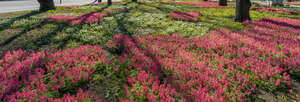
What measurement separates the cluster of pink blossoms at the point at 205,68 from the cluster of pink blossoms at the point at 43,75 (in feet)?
3.76

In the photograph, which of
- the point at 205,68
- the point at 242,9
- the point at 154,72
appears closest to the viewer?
the point at 154,72

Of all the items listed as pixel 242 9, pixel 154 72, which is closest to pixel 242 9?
pixel 242 9

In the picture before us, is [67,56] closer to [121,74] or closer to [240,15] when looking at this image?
[121,74]

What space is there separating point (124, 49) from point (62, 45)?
9.54ft

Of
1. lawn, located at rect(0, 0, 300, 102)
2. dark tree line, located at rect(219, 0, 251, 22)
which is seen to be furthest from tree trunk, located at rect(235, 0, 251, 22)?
lawn, located at rect(0, 0, 300, 102)

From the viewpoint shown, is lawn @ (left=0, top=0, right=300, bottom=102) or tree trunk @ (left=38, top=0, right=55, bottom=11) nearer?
lawn @ (left=0, top=0, right=300, bottom=102)

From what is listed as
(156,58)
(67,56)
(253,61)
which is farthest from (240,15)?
(67,56)

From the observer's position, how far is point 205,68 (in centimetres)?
467

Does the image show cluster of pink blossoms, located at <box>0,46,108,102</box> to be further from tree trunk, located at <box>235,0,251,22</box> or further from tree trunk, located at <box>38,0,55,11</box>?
tree trunk, located at <box>38,0,55,11</box>

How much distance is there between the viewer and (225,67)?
5.04m

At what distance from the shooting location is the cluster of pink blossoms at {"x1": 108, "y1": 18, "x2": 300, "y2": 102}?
3.57 meters

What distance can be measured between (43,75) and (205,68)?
14.8 ft

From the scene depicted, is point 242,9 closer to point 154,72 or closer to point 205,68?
point 205,68

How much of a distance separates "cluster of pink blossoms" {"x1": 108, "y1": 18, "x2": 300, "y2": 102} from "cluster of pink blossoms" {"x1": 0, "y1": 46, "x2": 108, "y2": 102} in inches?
45.1
